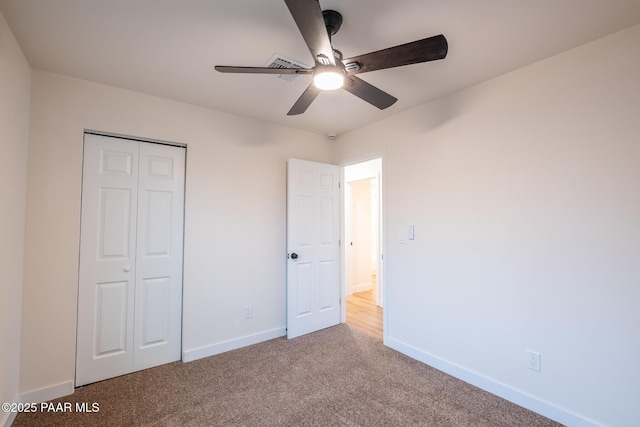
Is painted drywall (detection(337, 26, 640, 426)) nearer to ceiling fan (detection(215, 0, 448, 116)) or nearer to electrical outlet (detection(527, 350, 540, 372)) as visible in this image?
electrical outlet (detection(527, 350, 540, 372))

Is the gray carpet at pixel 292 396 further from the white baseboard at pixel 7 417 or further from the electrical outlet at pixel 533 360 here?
the electrical outlet at pixel 533 360

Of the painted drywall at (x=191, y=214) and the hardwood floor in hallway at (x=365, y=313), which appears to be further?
the hardwood floor in hallway at (x=365, y=313)

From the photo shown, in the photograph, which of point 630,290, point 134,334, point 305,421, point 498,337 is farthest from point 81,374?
point 630,290

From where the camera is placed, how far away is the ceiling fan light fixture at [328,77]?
155cm

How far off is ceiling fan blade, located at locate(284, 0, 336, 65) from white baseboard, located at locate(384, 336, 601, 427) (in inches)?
101

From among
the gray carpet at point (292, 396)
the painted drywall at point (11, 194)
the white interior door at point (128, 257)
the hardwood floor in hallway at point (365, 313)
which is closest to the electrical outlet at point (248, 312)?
the gray carpet at point (292, 396)

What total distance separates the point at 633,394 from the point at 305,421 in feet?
6.40

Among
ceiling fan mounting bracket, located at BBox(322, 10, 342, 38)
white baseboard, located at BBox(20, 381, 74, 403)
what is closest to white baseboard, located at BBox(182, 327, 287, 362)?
white baseboard, located at BBox(20, 381, 74, 403)

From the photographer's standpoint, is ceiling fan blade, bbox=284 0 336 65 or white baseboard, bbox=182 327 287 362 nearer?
ceiling fan blade, bbox=284 0 336 65

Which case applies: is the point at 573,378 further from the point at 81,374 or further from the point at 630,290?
the point at 81,374

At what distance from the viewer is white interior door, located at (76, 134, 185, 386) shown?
7.73ft

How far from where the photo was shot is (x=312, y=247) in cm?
350

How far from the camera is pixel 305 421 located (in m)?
1.90

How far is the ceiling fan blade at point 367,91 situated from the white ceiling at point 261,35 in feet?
1.01
